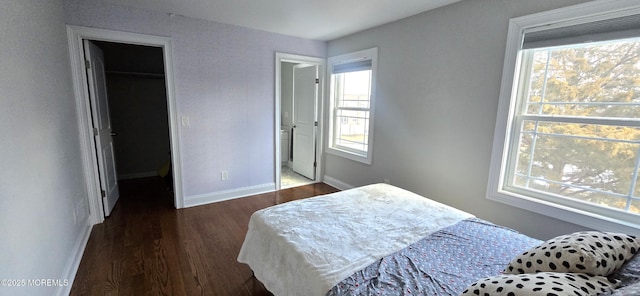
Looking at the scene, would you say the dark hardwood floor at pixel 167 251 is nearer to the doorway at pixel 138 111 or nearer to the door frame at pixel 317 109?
the door frame at pixel 317 109

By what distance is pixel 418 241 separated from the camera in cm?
155

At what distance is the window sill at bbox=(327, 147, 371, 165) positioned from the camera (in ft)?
12.0

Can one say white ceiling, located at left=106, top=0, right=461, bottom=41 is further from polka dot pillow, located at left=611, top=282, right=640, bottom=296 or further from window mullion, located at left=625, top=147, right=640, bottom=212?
polka dot pillow, located at left=611, top=282, right=640, bottom=296

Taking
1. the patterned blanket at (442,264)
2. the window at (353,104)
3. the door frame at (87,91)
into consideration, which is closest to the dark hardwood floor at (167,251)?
the door frame at (87,91)

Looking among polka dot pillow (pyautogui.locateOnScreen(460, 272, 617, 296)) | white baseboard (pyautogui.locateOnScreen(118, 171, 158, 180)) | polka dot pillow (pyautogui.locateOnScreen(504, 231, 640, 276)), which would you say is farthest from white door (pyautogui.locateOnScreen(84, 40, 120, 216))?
polka dot pillow (pyautogui.locateOnScreen(504, 231, 640, 276))

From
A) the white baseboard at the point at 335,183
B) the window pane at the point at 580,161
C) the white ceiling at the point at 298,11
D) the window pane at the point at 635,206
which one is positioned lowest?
the white baseboard at the point at 335,183

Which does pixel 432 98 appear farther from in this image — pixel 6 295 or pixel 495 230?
pixel 6 295

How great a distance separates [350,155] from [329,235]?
2401mm

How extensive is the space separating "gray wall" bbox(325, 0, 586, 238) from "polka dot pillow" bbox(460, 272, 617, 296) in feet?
4.76

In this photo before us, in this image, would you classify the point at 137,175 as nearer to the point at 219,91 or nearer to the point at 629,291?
the point at 219,91

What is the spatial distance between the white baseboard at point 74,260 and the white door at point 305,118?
Answer: 294 cm

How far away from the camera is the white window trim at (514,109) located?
176 cm

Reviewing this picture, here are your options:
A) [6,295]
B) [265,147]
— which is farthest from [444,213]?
[265,147]

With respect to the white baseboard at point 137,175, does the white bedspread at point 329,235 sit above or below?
above
